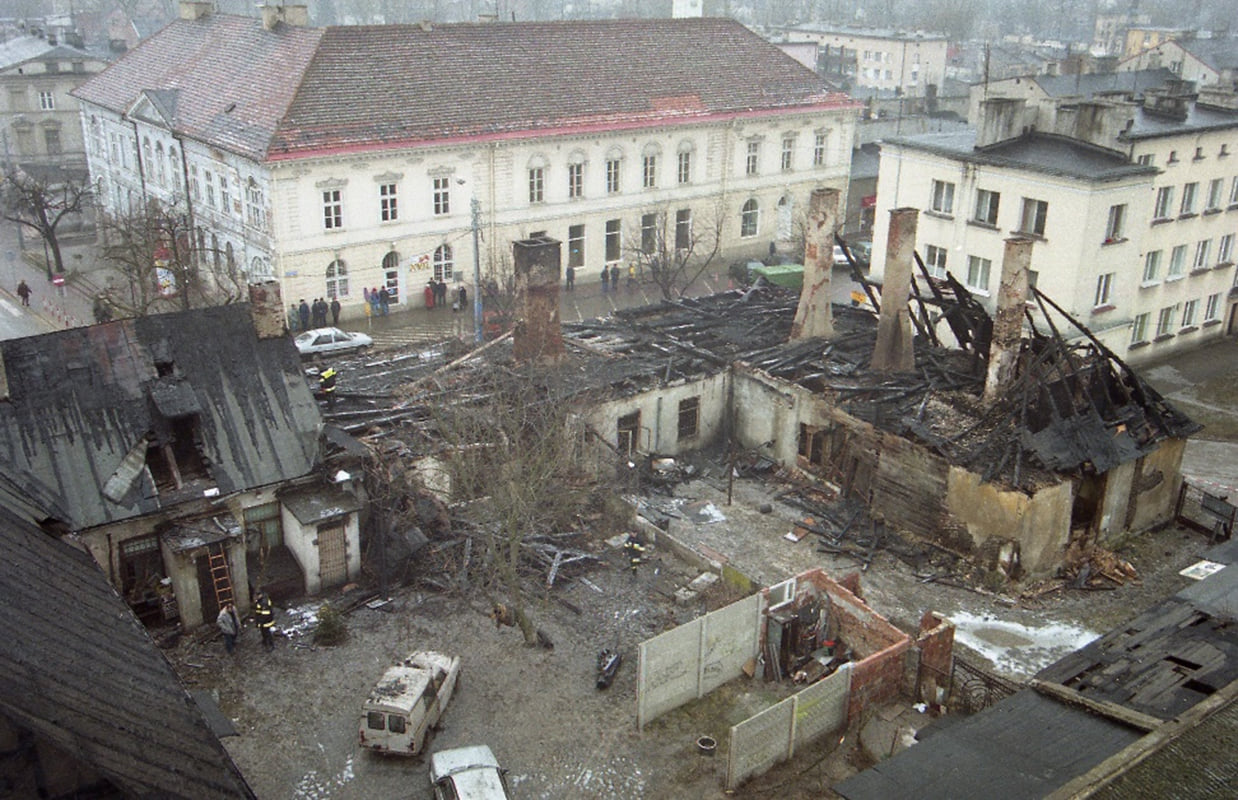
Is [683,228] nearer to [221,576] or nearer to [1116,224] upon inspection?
[1116,224]

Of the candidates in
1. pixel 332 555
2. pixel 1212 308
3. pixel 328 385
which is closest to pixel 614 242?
pixel 328 385

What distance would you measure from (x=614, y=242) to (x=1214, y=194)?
23.5 metres

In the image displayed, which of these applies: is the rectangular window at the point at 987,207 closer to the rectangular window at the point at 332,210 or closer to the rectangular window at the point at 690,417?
the rectangular window at the point at 690,417

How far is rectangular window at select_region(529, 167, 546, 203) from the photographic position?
44.4 metres

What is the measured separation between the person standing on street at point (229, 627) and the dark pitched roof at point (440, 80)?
2085cm

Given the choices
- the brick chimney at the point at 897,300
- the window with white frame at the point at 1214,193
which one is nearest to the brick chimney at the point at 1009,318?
the brick chimney at the point at 897,300

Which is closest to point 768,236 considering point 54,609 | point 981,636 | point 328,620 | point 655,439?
point 655,439

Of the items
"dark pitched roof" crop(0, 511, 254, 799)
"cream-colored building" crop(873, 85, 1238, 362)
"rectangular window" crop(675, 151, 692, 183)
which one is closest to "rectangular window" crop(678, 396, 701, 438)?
"cream-colored building" crop(873, 85, 1238, 362)

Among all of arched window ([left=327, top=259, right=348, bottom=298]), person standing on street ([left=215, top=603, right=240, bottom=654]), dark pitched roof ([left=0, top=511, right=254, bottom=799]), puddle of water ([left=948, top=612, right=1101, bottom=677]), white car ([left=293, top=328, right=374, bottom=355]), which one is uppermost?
dark pitched roof ([left=0, top=511, right=254, bottom=799])

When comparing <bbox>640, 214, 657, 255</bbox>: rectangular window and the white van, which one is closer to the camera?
the white van

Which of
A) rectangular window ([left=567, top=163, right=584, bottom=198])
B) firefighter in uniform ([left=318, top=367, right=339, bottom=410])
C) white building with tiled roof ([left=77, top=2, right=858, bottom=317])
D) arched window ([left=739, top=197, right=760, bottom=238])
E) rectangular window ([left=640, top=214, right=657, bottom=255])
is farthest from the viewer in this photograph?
arched window ([left=739, top=197, right=760, bottom=238])

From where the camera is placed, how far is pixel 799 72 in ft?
172

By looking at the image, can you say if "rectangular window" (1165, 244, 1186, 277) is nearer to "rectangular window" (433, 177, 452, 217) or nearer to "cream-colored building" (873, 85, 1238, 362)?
"cream-colored building" (873, 85, 1238, 362)

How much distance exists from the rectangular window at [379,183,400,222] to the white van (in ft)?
81.4
